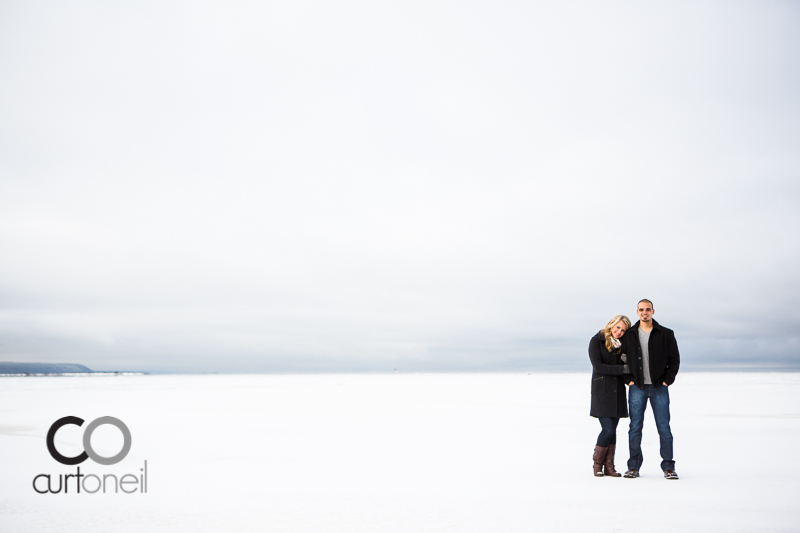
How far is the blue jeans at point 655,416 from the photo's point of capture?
6859mm

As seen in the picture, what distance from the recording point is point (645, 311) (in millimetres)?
7016

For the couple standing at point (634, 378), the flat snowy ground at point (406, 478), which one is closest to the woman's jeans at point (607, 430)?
the couple standing at point (634, 378)

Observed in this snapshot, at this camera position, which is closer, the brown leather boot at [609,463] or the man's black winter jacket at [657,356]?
the man's black winter jacket at [657,356]

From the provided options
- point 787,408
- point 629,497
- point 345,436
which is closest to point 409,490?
point 629,497

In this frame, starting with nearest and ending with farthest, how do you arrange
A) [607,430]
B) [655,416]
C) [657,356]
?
1. [657,356]
2. [655,416]
3. [607,430]

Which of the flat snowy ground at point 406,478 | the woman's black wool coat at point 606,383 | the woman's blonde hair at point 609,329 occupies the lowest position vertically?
the flat snowy ground at point 406,478

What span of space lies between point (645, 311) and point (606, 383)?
1.05 m

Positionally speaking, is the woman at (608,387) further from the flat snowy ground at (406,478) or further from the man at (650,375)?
the flat snowy ground at (406,478)

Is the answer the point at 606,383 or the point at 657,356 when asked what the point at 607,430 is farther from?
the point at 657,356

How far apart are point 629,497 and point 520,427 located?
6.88 metres

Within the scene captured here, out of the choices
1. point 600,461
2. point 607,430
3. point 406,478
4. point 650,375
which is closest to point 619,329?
point 650,375

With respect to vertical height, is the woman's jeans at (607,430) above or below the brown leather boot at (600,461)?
above

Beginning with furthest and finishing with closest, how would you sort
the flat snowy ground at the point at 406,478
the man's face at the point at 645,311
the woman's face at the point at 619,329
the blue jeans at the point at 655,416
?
the woman's face at the point at 619,329 < the man's face at the point at 645,311 < the blue jeans at the point at 655,416 < the flat snowy ground at the point at 406,478

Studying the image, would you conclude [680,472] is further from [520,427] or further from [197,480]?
[197,480]
